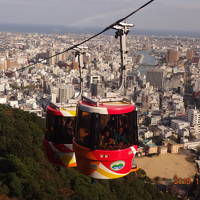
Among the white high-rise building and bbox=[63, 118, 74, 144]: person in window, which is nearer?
bbox=[63, 118, 74, 144]: person in window

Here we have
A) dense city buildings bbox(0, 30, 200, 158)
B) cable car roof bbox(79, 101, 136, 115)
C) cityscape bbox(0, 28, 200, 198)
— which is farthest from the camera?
dense city buildings bbox(0, 30, 200, 158)

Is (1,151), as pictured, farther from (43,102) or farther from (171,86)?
(171,86)

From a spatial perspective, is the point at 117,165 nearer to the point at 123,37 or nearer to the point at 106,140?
the point at 106,140

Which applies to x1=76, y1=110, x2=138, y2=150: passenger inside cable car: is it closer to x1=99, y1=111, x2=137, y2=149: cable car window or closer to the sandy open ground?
x1=99, y1=111, x2=137, y2=149: cable car window

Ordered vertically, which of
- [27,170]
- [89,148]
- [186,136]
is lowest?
[186,136]

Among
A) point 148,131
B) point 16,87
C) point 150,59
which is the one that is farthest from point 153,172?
point 150,59

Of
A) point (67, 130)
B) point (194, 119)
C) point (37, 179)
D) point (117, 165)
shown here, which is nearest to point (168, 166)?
point (194, 119)

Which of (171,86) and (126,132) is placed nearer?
(126,132)

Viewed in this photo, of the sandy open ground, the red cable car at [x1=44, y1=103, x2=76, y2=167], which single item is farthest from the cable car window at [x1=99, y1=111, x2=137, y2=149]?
the sandy open ground
